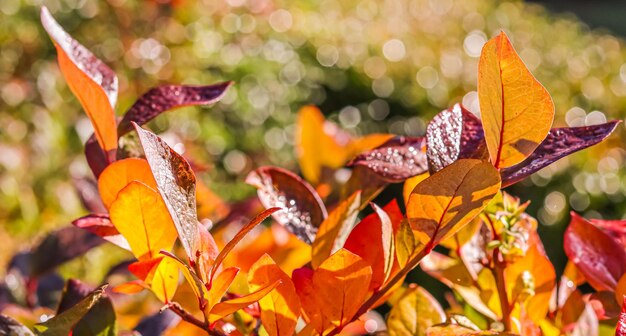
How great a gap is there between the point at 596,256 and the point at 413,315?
171mm

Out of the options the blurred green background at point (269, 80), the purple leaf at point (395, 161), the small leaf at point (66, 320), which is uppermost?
the purple leaf at point (395, 161)

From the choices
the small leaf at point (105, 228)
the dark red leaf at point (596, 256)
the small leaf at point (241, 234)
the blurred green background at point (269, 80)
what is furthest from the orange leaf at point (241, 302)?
the blurred green background at point (269, 80)

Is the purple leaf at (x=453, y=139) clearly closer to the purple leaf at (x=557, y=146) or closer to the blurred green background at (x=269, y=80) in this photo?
the purple leaf at (x=557, y=146)

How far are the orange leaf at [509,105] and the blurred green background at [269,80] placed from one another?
69.7 inches

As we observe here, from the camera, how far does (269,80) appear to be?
3826 mm

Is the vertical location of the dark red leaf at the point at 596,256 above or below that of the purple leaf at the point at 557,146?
below

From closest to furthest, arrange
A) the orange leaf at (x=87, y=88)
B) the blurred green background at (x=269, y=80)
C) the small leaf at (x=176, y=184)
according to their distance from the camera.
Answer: the small leaf at (x=176, y=184), the orange leaf at (x=87, y=88), the blurred green background at (x=269, y=80)

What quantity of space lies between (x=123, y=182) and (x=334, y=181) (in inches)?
17.0

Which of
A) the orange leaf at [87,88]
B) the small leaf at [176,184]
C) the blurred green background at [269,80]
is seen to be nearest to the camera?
the small leaf at [176,184]

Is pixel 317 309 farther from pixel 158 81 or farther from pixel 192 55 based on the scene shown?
pixel 192 55

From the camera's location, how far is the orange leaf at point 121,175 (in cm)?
58

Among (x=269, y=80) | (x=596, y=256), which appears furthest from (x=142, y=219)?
(x=269, y=80)

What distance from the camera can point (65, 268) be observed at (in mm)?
1587

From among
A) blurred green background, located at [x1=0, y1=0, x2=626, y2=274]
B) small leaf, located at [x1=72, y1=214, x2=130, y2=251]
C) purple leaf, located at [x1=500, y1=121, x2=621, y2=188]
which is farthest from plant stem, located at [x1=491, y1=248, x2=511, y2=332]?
blurred green background, located at [x1=0, y1=0, x2=626, y2=274]
